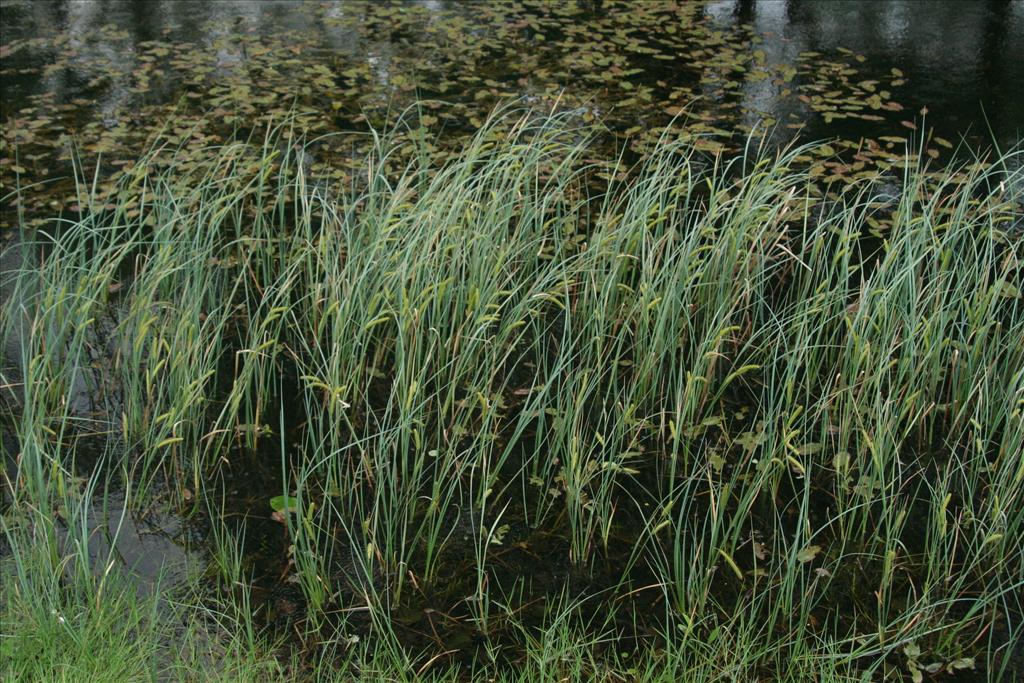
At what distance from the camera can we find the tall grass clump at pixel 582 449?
2.48 meters

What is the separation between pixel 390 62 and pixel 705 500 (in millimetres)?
4112

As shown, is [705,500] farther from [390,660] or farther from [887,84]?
[887,84]

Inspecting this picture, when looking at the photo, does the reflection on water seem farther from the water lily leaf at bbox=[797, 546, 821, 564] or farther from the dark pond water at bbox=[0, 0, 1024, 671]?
the water lily leaf at bbox=[797, 546, 821, 564]

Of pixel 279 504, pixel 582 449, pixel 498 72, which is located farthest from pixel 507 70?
pixel 279 504

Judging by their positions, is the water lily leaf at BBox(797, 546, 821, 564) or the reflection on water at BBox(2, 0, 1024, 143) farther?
the reflection on water at BBox(2, 0, 1024, 143)

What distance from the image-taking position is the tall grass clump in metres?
2.48

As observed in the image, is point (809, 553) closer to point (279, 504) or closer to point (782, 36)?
point (279, 504)

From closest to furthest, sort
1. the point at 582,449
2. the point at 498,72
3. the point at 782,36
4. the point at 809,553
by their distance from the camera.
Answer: the point at 809,553, the point at 582,449, the point at 498,72, the point at 782,36

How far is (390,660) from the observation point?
2426 mm

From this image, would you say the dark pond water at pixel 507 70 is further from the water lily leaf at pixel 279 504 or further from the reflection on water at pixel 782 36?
the water lily leaf at pixel 279 504

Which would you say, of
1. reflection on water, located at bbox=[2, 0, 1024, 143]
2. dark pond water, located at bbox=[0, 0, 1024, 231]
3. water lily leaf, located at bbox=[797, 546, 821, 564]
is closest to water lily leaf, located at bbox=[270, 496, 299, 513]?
water lily leaf, located at bbox=[797, 546, 821, 564]

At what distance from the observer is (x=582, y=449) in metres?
2.88

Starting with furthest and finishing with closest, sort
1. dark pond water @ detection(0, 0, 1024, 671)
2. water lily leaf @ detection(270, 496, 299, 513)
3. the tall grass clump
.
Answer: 1. dark pond water @ detection(0, 0, 1024, 671)
2. water lily leaf @ detection(270, 496, 299, 513)
3. the tall grass clump

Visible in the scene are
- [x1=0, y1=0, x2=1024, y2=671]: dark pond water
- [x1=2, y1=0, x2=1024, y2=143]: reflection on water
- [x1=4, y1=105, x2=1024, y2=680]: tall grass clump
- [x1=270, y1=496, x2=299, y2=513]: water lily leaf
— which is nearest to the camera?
[x1=4, y1=105, x2=1024, y2=680]: tall grass clump
